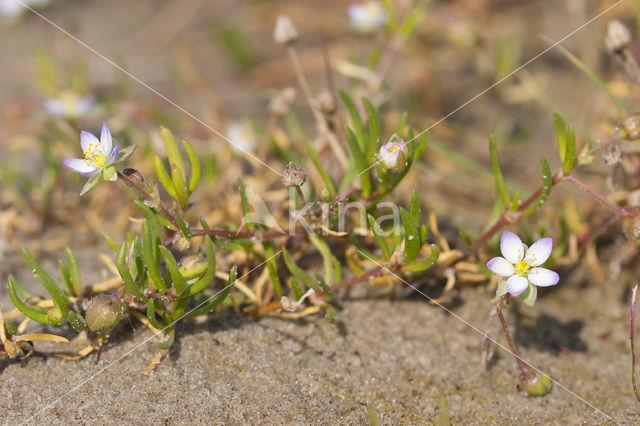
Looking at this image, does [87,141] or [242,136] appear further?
[242,136]

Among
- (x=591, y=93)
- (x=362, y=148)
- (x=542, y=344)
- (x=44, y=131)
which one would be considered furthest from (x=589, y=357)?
(x=44, y=131)

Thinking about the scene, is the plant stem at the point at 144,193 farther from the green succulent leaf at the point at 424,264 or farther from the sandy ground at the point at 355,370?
the green succulent leaf at the point at 424,264

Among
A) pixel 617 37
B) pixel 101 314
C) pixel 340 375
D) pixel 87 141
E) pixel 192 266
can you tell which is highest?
pixel 617 37

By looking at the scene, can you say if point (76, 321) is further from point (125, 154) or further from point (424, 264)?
point (424, 264)

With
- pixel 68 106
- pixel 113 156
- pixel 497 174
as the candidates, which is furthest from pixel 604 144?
pixel 68 106

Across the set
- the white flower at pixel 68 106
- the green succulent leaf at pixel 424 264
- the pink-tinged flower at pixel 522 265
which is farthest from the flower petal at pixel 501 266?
the white flower at pixel 68 106
